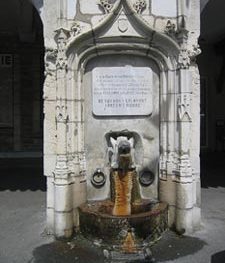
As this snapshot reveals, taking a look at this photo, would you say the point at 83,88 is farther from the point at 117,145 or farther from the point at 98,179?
the point at 98,179

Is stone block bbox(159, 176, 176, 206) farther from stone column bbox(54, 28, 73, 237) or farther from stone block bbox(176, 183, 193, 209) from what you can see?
stone column bbox(54, 28, 73, 237)

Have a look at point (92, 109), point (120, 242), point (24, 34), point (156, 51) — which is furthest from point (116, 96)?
point (24, 34)

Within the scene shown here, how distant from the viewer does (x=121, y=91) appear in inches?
198

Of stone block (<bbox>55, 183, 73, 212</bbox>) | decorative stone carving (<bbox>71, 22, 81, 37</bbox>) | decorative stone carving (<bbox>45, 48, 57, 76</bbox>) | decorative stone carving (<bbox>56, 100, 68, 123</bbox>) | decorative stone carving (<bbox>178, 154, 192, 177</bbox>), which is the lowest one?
stone block (<bbox>55, 183, 73, 212</bbox>)

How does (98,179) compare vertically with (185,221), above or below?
above

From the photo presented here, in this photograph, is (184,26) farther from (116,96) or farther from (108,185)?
(108,185)

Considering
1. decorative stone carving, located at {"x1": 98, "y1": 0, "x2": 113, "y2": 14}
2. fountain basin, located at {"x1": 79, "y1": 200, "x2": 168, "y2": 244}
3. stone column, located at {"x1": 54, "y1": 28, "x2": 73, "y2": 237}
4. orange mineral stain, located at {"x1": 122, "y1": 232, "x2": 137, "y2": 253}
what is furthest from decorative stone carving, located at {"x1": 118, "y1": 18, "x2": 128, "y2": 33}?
orange mineral stain, located at {"x1": 122, "y1": 232, "x2": 137, "y2": 253}

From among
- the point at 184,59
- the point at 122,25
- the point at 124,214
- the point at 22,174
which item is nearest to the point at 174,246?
the point at 124,214

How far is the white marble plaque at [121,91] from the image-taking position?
199 inches

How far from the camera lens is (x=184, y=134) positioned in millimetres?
4832

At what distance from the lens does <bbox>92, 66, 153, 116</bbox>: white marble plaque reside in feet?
16.6

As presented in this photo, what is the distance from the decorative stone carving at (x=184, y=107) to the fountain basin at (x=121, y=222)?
1031mm

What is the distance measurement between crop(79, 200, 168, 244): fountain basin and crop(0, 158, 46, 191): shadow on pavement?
3.14 meters

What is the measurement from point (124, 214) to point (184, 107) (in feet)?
4.44
